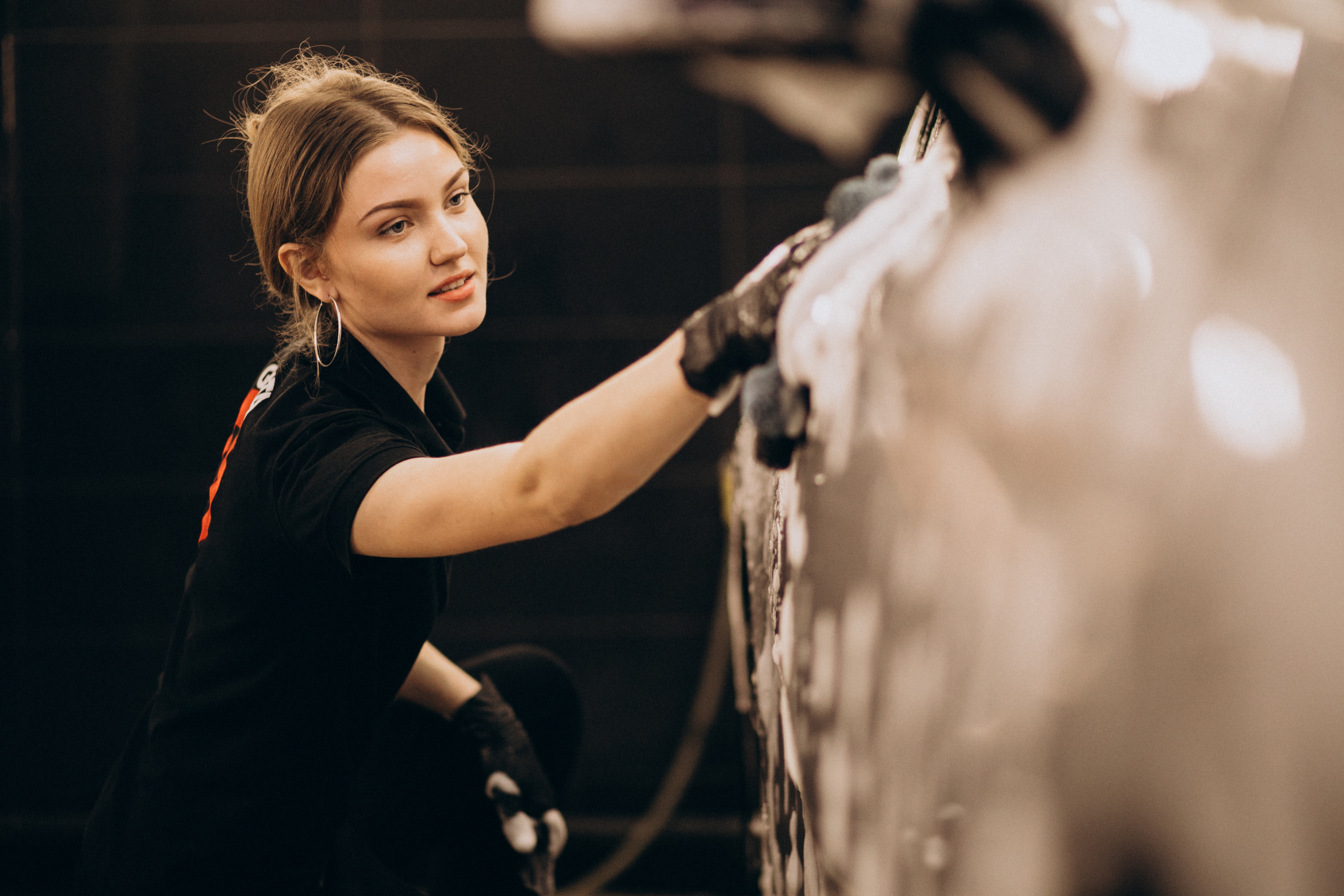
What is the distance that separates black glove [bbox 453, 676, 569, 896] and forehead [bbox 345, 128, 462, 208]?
61 cm

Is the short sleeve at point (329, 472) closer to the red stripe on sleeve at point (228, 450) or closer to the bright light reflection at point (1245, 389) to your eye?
the red stripe on sleeve at point (228, 450)

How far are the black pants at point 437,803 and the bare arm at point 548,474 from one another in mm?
593

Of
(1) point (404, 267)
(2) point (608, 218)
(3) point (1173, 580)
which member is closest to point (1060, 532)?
(3) point (1173, 580)

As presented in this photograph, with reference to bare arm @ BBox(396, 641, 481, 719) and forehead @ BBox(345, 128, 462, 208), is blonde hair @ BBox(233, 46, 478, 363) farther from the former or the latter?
bare arm @ BBox(396, 641, 481, 719)

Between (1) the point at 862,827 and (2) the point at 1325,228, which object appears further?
(1) the point at 862,827

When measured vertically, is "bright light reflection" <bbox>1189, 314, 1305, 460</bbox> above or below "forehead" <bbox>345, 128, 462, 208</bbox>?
below

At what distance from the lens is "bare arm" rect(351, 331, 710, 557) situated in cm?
54

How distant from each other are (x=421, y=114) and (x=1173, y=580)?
76cm

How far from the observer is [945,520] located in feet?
1.37

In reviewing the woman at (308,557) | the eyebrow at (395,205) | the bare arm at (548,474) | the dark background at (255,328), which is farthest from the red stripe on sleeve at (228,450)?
the dark background at (255,328)

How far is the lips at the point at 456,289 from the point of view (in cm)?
90

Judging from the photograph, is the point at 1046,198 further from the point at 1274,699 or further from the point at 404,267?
the point at 404,267

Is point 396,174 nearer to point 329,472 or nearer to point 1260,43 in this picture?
point 329,472

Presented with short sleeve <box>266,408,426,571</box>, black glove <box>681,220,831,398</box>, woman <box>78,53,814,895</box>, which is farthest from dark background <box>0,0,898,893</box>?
black glove <box>681,220,831,398</box>
